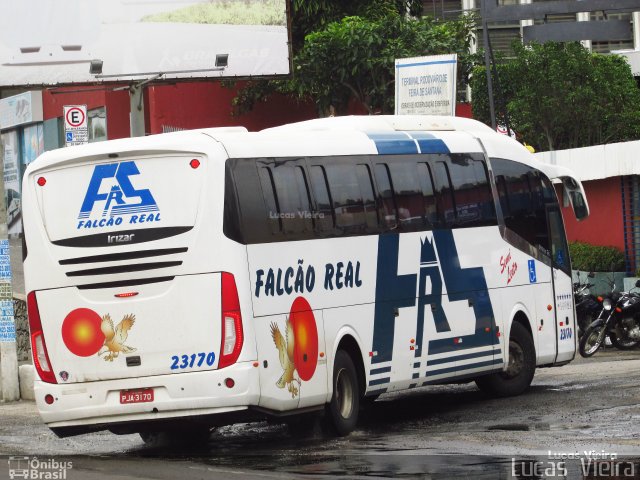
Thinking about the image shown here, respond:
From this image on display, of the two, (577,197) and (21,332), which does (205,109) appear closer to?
(21,332)

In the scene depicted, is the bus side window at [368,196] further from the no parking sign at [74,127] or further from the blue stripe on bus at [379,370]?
the no parking sign at [74,127]

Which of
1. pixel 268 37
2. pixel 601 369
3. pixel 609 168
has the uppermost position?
pixel 268 37

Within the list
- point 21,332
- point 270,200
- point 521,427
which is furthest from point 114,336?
point 21,332

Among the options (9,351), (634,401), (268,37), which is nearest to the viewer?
(634,401)

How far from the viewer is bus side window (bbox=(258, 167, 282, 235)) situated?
14.0 meters

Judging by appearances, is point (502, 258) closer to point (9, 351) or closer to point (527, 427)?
point (527, 427)

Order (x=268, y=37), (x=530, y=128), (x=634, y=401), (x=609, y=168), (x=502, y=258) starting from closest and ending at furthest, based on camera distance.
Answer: (x=634, y=401) < (x=502, y=258) < (x=268, y=37) < (x=609, y=168) < (x=530, y=128)

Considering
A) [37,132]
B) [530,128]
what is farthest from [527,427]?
[37,132]

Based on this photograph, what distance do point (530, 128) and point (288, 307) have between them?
29.1m

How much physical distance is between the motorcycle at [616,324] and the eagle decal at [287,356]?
432 inches

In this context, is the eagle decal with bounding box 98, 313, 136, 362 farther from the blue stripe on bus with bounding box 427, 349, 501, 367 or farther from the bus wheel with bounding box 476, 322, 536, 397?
the bus wheel with bounding box 476, 322, 536, 397

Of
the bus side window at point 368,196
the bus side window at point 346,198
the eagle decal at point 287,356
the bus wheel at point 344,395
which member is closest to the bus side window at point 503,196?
the bus side window at point 368,196

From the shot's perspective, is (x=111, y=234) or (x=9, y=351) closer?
(x=111, y=234)

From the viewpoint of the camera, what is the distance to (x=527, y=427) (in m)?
14.3
